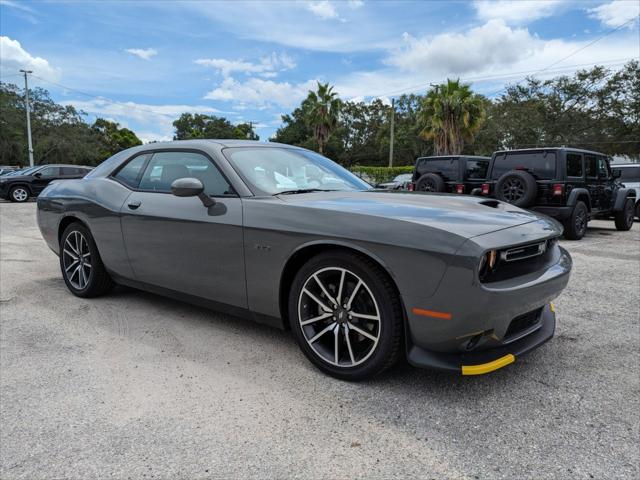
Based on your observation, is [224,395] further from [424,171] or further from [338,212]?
[424,171]

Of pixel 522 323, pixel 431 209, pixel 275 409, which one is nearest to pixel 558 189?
pixel 522 323

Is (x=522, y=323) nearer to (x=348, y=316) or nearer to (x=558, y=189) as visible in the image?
(x=348, y=316)

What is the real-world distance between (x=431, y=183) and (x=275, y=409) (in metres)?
9.72

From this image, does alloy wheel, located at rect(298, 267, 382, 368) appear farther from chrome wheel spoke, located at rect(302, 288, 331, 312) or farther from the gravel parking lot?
the gravel parking lot

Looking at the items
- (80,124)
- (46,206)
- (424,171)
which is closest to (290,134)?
(80,124)

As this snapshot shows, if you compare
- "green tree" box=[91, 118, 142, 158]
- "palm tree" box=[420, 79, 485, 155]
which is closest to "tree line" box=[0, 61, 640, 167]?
"palm tree" box=[420, 79, 485, 155]

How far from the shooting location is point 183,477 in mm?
1847

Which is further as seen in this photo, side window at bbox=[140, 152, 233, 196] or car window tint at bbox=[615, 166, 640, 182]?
car window tint at bbox=[615, 166, 640, 182]

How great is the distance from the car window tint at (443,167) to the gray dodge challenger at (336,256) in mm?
8008

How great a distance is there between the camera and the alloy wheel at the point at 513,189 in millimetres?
8680

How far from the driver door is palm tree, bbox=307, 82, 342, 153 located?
35.0 m

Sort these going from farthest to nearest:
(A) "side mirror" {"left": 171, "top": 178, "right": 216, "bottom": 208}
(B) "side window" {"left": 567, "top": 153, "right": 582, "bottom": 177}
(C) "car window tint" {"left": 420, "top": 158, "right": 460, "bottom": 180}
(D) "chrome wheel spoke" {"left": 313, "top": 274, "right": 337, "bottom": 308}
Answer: (C) "car window tint" {"left": 420, "top": 158, "right": 460, "bottom": 180}
(B) "side window" {"left": 567, "top": 153, "right": 582, "bottom": 177}
(A) "side mirror" {"left": 171, "top": 178, "right": 216, "bottom": 208}
(D) "chrome wheel spoke" {"left": 313, "top": 274, "right": 337, "bottom": 308}

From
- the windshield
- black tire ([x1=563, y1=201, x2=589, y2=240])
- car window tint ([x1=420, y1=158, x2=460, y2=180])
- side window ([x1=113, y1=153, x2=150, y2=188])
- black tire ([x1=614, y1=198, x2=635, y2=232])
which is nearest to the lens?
the windshield

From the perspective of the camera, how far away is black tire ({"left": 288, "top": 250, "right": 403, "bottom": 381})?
241 cm
